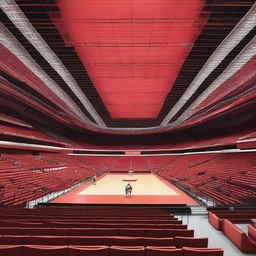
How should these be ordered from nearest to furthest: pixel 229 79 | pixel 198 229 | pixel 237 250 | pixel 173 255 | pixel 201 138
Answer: pixel 173 255, pixel 237 250, pixel 198 229, pixel 229 79, pixel 201 138

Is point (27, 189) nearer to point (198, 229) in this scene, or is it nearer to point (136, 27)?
point (198, 229)

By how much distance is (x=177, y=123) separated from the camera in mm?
29688

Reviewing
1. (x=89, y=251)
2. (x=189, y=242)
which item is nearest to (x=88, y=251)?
(x=89, y=251)

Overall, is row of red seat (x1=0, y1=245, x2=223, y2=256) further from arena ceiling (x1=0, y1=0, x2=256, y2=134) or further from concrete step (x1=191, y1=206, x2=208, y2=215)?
concrete step (x1=191, y1=206, x2=208, y2=215)

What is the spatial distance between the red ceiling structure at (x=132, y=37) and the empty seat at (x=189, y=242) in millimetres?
5848

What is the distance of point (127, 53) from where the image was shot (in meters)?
10.1

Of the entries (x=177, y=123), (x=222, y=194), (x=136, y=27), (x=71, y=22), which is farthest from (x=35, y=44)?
(x=177, y=123)

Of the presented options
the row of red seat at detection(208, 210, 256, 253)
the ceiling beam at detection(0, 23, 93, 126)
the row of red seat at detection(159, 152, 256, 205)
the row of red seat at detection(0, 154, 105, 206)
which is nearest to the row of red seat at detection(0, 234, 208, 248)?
the row of red seat at detection(208, 210, 256, 253)

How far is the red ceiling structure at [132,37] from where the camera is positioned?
23.0 ft

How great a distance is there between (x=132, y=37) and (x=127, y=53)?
1.33 meters

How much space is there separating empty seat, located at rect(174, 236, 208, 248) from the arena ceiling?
19.2 feet

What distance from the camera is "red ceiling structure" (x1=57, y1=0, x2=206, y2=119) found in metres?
7.00

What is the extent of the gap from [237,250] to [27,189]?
10065mm

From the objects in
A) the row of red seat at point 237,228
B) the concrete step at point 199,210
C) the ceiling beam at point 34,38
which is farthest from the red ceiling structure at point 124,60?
the concrete step at point 199,210
